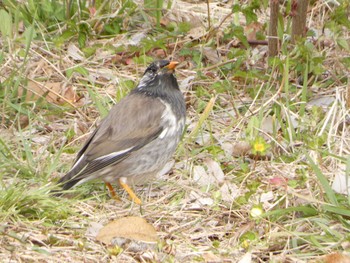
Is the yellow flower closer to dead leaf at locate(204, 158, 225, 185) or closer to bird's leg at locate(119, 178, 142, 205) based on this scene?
dead leaf at locate(204, 158, 225, 185)

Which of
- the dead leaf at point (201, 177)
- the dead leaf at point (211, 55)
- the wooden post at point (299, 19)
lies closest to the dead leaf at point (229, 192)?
the dead leaf at point (201, 177)

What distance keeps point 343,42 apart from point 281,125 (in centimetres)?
101

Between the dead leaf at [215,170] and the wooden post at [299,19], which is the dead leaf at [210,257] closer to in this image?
the dead leaf at [215,170]

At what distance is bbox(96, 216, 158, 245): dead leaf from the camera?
518 centimetres

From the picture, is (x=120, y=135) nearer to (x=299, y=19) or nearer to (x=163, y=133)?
(x=163, y=133)

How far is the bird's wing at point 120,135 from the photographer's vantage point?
585cm

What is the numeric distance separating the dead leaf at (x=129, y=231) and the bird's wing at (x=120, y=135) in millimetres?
607

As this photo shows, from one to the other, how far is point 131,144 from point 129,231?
3.11 feet

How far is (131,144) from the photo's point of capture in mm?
6039

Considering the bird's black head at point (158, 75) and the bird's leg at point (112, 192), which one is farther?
the bird's black head at point (158, 75)

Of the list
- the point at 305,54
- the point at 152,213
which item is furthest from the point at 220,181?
the point at 305,54

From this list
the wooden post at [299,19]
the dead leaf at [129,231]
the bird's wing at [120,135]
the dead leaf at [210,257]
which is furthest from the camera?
the wooden post at [299,19]

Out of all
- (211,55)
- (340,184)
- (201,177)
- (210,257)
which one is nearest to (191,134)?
(201,177)

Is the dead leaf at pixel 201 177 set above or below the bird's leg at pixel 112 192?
above
